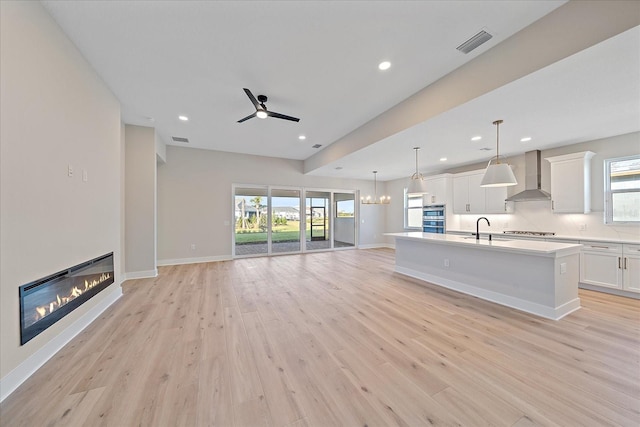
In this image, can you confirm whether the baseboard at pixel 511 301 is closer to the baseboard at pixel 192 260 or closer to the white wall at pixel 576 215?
the white wall at pixel 576 215

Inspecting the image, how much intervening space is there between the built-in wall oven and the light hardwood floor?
11.3ft

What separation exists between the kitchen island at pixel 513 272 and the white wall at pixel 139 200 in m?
5.57

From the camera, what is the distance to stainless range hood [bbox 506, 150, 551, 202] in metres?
4.89

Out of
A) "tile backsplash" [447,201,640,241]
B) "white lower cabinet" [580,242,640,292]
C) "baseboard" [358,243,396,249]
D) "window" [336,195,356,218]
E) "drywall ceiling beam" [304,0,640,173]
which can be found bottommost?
"baseboard" [358,243,396,249]

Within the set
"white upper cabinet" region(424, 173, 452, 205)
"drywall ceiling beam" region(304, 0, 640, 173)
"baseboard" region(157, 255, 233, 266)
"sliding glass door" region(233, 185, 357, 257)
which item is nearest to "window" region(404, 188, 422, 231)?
"white upper cabinet" region(424, 173, 452, 205)

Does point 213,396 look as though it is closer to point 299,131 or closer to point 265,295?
point 265,295

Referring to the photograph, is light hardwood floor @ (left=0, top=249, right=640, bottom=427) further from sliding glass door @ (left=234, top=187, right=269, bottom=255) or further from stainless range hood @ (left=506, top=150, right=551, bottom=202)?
sliding glass door @ (left=234, top=187, right=269, bottom=255)

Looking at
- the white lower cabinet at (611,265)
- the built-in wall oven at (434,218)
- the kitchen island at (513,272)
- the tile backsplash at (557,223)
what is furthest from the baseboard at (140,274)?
the white lower cabinet at (611,265)

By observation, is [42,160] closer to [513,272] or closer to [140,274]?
[140,274]

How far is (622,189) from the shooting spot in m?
4.06

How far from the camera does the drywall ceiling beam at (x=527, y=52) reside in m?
1.83

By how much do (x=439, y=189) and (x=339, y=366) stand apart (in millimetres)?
6224

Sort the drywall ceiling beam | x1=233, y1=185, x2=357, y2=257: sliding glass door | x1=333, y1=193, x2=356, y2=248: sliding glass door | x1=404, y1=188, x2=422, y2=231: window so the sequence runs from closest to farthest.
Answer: the drywall ceiling beam → x1=233, y1=185, x2=357, y2=257: sliding glass door → x1=404, y1=188, x2=422, y2=231: window → x1=333, y1=193, x2=356, y2=248: sliding glass door

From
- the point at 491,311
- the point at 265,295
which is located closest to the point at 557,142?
the point at 491,311
